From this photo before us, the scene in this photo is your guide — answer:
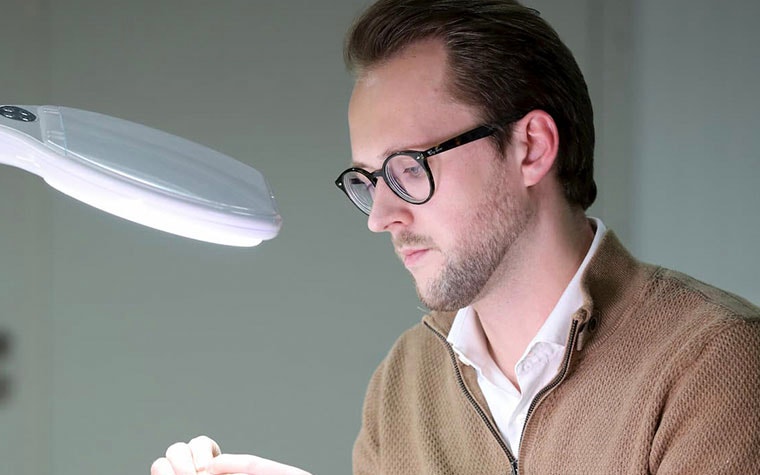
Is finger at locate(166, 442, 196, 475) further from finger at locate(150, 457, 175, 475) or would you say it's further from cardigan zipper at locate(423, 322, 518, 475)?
cardigan zipper at locate(423, 322, 518, 475)

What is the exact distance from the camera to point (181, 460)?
130 centimetres

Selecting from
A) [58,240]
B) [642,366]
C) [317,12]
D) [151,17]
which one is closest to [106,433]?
[58,240]

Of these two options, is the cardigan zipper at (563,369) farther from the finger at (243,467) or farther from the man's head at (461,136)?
the finger at (243,467)

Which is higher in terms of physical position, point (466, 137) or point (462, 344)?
point (466, 137)

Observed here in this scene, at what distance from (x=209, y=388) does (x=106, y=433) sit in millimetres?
309

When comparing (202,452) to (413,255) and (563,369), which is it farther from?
(563,369)

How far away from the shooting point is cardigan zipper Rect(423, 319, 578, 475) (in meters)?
1.30

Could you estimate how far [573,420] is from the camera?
1294 mm

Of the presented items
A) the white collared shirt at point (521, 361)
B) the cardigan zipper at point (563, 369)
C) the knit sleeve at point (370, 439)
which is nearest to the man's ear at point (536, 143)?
the white collared shirt at point (521, 361)

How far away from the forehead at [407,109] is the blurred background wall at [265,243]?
4.56 feet

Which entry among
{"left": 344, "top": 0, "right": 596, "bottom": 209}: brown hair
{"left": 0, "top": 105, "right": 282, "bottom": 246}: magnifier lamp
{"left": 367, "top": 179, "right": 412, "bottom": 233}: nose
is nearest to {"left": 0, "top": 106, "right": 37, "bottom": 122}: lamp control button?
{"left": 0, "top": 105, "right": 282, "bottom": 246}: magnifier lamp

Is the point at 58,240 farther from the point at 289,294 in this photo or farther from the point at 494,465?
the point at 494,465

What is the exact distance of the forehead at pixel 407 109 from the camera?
1375mm

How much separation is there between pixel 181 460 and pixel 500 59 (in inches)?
29.4
